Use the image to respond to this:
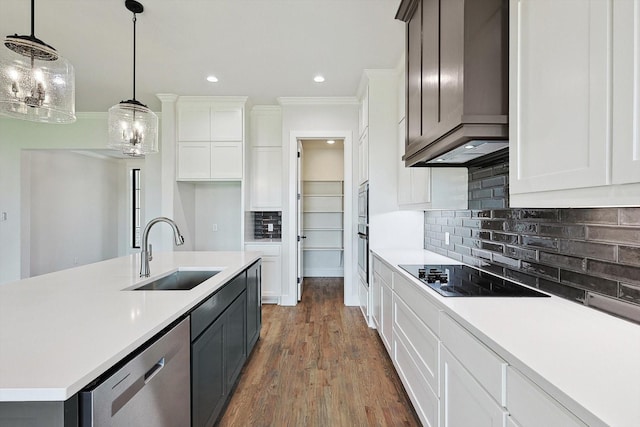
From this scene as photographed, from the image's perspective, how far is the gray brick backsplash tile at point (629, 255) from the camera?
1.13 m

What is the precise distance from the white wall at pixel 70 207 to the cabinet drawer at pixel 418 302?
5707 mm

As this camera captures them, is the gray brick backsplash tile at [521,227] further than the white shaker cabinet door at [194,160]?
No

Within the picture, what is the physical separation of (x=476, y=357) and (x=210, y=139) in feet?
13.3

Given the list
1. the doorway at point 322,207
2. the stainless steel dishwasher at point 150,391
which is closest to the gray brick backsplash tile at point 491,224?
the stainless steel dishwasher at point 150,391

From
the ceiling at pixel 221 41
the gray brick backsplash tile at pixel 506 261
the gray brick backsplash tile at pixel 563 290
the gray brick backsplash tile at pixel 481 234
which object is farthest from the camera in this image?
the ceiling at pixel 221 41

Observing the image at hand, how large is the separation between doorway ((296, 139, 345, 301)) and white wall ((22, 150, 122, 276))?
13.1 feet

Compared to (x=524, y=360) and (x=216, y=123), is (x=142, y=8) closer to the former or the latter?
(x=216, y=123)

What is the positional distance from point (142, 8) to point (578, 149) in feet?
9.62

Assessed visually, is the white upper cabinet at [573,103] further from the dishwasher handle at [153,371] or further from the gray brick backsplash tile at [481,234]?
the dishwasher handle at [153,371]

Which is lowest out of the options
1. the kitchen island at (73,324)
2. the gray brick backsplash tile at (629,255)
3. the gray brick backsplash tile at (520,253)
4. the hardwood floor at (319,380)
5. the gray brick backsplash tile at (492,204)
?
the hardwood floor at (319,380)

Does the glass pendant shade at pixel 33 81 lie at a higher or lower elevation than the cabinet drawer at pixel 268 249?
higher

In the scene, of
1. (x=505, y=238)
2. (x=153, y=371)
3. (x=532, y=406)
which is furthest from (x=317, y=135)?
(x=532, y=406)

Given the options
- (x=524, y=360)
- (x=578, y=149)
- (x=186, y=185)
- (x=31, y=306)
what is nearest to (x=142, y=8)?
(x=31, y=306)

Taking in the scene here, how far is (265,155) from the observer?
4.59 metres
